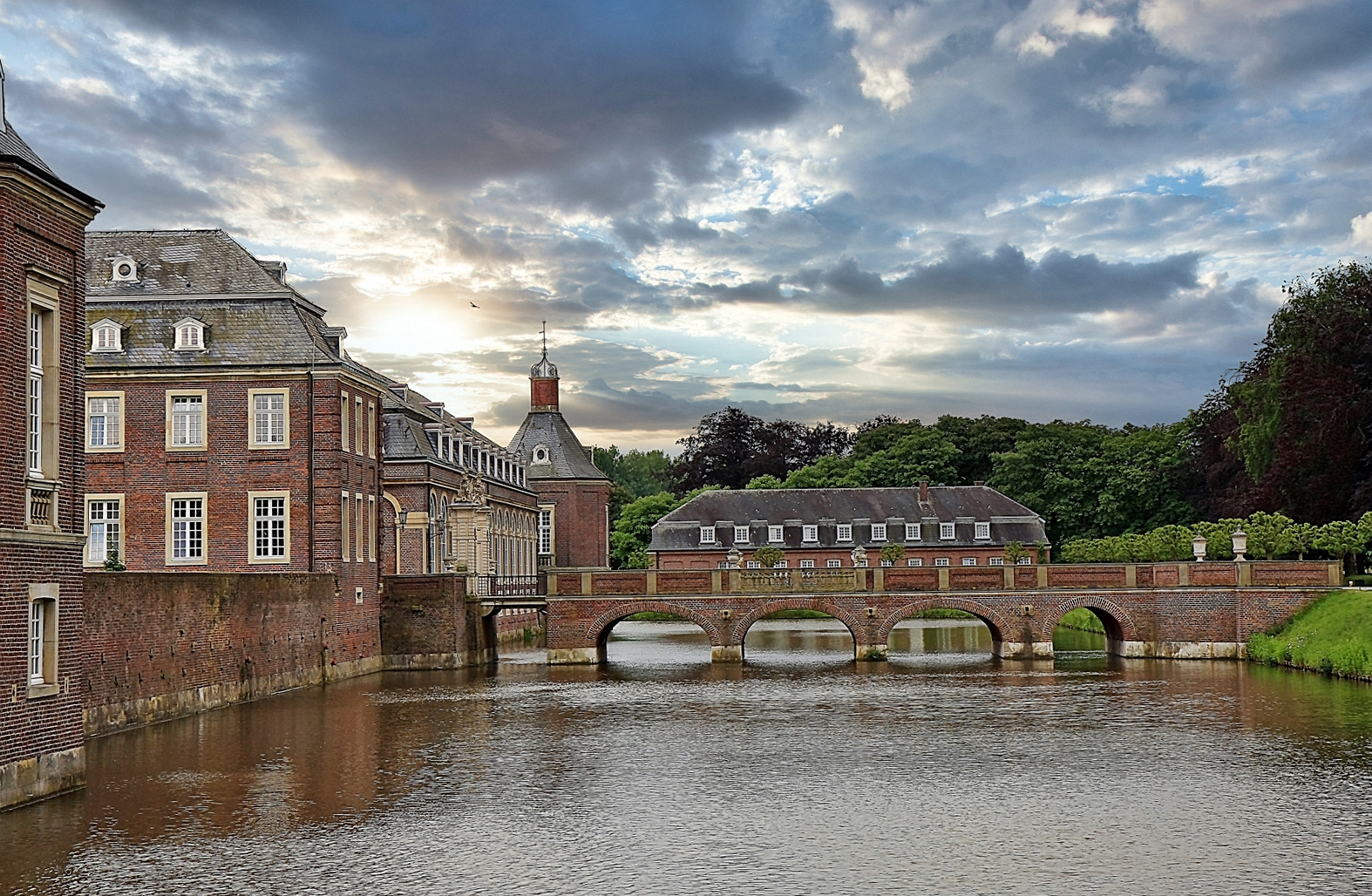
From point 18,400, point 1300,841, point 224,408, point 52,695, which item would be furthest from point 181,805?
point 224,408

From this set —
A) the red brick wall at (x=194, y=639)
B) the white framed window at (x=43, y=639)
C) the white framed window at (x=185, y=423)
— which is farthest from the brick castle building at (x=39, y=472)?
the white framed window at (x=185, y=423)

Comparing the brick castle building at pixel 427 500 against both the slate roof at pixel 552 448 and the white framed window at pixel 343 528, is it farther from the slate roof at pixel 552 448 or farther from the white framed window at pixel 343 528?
the slate roof at pixel 552 448

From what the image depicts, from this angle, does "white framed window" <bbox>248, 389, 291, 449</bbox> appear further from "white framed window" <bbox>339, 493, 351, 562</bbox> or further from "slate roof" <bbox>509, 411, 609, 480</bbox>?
"slate roof" <bbox>509, 411, 609, 480</bbox>

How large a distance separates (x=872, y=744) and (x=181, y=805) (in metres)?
11.1

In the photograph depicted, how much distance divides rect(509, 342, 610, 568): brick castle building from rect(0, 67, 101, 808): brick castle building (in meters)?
53.7

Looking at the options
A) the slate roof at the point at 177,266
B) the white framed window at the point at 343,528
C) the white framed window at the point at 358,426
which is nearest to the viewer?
the white framed window at the point at 343,528

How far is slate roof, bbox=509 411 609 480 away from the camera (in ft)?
245

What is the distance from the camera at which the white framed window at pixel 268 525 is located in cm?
3719

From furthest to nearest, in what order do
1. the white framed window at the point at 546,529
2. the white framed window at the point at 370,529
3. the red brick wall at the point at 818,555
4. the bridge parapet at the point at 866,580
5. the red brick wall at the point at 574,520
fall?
the red brick wall at the point at 574,520
the white framed window at the point at 546,529
the red brick wall at the point at 818,555
the bridge parapet at the point at 866,580
the white framed window at the point at 370,529

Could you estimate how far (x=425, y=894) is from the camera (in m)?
13.1

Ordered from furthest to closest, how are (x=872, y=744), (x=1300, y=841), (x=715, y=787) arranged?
(x=872, y=744), (x=715, y=787), (x=1300, y=841)

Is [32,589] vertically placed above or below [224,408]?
below

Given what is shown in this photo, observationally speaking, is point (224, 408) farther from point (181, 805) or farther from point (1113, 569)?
point (1113, 569)

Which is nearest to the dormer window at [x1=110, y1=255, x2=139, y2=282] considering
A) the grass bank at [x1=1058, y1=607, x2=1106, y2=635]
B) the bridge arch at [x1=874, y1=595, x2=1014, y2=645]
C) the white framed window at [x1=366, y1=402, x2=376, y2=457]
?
the white framed window at [x1=366, y1=402, x2=376, y2=457]
